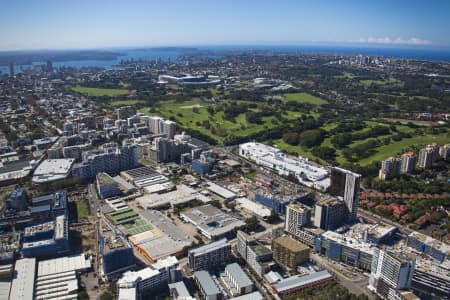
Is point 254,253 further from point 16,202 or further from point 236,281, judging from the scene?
point 16,202

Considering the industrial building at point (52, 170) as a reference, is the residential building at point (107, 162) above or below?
above

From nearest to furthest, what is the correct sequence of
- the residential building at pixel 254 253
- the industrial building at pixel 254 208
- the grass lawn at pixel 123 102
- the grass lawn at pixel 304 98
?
1. the residential building at pixel 254 253
2. the industrial building at pixel 254 208
3. the grass lawn at pixel 123 102
4. the grass lawn at pixel 304 98

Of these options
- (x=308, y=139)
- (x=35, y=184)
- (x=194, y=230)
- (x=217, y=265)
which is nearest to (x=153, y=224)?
(x=194, y=230)

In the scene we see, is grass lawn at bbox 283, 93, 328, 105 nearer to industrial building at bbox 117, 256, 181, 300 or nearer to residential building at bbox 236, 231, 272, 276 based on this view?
residential building at bbox 236, 231, 272, 276

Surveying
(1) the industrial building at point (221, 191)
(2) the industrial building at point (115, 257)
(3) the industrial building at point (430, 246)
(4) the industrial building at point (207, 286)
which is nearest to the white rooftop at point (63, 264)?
(2) the industrial building at point (115, 257)

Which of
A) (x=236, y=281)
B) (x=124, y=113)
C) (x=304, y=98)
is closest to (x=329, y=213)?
(x=236, y=281)

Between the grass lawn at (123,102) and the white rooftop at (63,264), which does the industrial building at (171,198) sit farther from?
the grass lawn at (123,102)

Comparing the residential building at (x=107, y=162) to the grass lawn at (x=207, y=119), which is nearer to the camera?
the residential building at (x=107, y=162)
